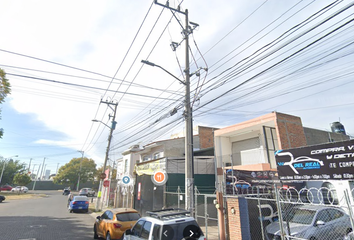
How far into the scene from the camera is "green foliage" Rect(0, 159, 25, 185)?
53.6 meters

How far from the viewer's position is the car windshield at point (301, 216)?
23.6 feet

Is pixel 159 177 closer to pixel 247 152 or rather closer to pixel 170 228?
pixel 170 228

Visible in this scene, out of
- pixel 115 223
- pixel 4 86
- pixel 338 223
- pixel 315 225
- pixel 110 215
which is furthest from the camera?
pixel 4 86

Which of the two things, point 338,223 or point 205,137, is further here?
point 205,137

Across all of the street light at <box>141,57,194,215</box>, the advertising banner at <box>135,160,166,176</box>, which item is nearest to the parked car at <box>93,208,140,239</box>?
the street light at <box>141,57,194,215</box>

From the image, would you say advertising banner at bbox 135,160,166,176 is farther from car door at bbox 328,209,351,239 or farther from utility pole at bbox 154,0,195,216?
car door at bbox 328,209,351,239

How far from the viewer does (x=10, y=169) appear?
5466 centimetres

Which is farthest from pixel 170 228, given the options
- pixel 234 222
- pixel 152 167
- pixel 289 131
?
pixel 289 131

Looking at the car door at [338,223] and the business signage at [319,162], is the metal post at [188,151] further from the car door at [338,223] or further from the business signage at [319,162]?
the car door at [338,223]

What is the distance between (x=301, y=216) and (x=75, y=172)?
67394mm

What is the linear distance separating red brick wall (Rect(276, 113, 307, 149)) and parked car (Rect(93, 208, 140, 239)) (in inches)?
416

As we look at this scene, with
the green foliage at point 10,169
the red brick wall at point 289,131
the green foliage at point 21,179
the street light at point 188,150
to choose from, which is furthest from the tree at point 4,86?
the green foliage at point 10,169

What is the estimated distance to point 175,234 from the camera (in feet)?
16.7

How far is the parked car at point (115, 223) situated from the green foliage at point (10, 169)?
58.7 m
